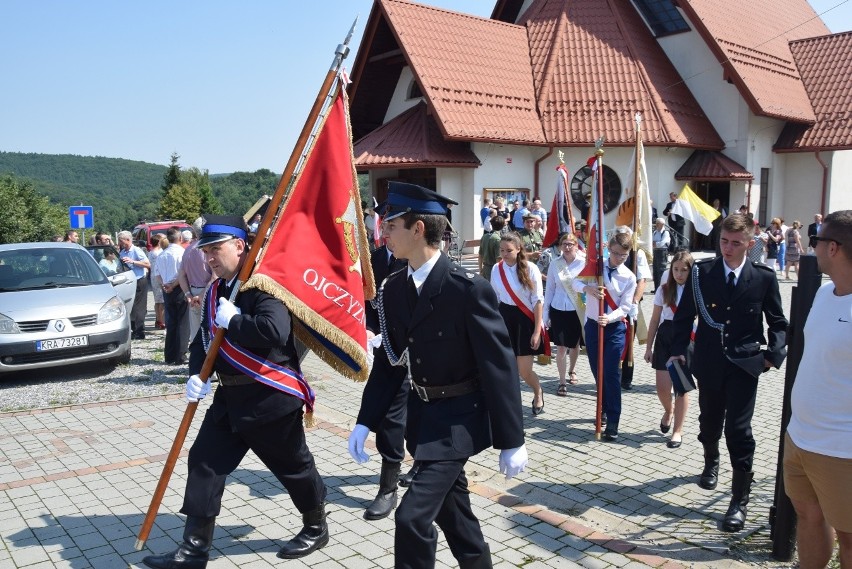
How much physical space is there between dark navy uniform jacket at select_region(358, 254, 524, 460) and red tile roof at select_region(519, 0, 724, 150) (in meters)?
20.0

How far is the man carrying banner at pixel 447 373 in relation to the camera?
3.40 m

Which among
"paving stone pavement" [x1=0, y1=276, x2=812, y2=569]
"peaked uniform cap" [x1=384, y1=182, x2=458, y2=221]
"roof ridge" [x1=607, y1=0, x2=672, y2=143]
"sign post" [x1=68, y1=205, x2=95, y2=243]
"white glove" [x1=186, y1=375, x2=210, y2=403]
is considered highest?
"roof ridge" [x1=607, y1=0, x2=672, y2=143]

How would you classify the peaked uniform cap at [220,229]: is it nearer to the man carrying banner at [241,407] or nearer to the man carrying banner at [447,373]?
the man carrying banner at [241,407]

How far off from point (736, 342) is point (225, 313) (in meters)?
3.33

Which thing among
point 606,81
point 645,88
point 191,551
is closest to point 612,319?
point 191,551

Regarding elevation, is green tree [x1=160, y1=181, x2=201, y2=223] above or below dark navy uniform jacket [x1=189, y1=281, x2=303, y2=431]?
above

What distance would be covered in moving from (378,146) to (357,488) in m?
17.7

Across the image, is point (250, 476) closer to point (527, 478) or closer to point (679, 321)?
point (527, 478)

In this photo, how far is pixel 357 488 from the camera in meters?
5.51

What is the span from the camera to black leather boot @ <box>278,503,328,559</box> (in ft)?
14.2

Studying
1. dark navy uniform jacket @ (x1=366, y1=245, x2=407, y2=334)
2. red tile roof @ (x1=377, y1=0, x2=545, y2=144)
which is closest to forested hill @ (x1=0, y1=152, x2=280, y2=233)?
red tile roof @ (x1=377, y1=0, x2=545, y2=144)

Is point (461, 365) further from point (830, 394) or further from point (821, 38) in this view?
point (821, 38)

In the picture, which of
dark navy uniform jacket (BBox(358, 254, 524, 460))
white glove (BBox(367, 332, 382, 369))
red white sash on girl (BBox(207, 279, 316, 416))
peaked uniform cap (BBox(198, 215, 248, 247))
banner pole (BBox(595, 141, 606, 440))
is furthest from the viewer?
banner pole (BBox(595, 141, 606, 440))

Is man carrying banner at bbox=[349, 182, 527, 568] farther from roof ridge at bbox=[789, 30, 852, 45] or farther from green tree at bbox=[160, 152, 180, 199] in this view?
green tree at bbox=[160, 152, 180, 199]
